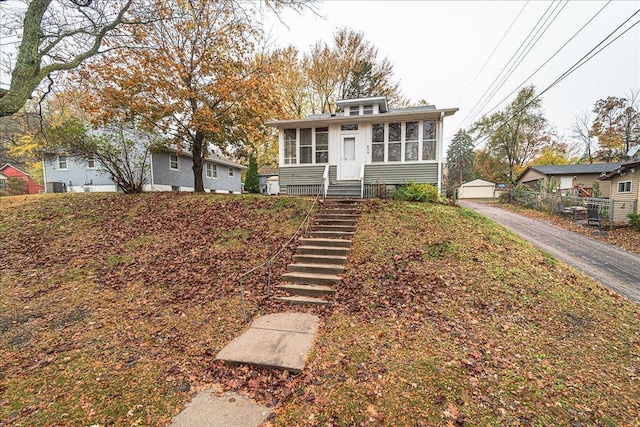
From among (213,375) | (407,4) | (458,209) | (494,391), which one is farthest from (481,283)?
(407,4)

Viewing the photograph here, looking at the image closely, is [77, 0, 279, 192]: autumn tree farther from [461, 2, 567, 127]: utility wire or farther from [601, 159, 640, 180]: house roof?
[601, 159, 640, 180]: house roof

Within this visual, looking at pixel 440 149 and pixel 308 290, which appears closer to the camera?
pixel 308 290

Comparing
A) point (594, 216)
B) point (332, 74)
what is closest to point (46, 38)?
point (332, 74)

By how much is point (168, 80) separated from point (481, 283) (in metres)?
13.5

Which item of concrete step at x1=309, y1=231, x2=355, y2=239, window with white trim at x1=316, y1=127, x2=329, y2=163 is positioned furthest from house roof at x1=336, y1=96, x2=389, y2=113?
concrete step at x1=309, y1=231, x2=355, y2=239

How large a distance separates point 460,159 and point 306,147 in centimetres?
4511

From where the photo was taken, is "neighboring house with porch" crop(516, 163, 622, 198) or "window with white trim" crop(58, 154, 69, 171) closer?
"window with white trim" crop(58, 154, 69, 171)

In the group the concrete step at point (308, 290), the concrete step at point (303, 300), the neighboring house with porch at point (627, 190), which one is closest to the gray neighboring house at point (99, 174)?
the concrete step at point (308, 290)

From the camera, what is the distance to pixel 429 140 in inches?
465

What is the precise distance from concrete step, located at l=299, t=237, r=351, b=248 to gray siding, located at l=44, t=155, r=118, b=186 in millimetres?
16708

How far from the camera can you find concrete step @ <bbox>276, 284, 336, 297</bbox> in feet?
18.7

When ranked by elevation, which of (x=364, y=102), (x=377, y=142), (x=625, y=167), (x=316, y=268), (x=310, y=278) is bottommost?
(x=310, y=278)

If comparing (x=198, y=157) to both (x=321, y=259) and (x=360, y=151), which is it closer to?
(x=360, y=151)

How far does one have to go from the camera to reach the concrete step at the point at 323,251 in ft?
23.2
